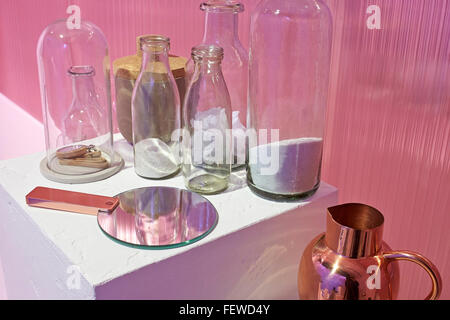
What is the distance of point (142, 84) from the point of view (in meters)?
0.82

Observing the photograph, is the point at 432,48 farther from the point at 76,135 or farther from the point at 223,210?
the point at 76,135

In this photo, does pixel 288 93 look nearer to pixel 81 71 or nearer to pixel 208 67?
pixel 208 67

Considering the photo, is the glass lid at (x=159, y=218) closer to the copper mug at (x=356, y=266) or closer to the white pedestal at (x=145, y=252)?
the white pedestal at (x=145, y=252)

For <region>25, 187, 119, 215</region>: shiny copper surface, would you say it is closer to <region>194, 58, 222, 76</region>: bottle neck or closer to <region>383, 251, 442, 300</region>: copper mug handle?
<region>194, 58, 222, 76</region>: bottle neck

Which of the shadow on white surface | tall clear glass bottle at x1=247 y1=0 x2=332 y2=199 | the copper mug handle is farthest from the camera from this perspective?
the shadow on white surface

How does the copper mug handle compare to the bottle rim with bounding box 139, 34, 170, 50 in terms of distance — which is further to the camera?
the bottle rim with bounding box 139, 34, 170, 50

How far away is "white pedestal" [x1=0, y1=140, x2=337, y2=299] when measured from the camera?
0.66 metres

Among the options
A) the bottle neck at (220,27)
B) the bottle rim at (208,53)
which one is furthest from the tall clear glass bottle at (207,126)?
the bottle neck at (220,27)

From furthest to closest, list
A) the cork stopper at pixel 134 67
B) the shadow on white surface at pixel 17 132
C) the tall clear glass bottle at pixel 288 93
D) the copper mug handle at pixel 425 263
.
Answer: the shadow on white surface at pixel 17 132 < the cork stopper at pixel 134 67 < the tall clear glass bottle at pixel 288 93 < the copper mug handle at pixel 425 263

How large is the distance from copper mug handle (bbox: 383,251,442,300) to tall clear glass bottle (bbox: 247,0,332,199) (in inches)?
8.1

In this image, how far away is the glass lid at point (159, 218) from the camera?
70cm

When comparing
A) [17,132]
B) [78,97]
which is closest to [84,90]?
[78,97]

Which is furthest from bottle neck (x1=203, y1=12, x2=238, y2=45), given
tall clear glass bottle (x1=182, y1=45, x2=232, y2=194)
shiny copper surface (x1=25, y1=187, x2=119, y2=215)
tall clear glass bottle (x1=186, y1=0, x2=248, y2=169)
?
shiny copper surface (x1=25, y1=187, x2=119, y2=215)

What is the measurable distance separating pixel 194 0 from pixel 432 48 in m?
0.61
